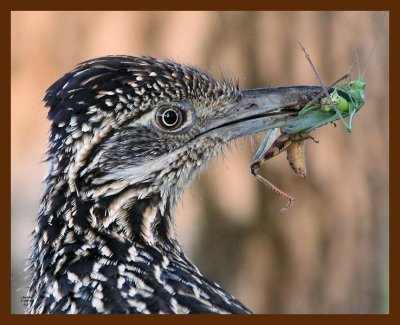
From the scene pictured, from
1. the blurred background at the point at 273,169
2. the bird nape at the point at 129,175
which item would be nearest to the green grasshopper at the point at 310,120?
the bird nape at the point at 129,175

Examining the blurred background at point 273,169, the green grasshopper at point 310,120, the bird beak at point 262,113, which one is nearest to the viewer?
the bird beak at point 262,113

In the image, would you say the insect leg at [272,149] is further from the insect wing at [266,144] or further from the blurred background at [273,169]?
the blurred background at [273,169]

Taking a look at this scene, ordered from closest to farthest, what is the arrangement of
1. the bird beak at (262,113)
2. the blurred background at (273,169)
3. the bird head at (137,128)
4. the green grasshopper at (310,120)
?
the bird head at (137,128)
the bird beak at (262,113)
the green grasshopper at (310,120)
the blurred background at (273,169)

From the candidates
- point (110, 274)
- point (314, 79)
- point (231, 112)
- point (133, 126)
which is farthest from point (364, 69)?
point (110, 274)

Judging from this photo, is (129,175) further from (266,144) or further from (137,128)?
(266,144)

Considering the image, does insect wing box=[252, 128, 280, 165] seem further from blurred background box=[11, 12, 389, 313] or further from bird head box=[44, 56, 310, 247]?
blurred background box=[11, 12, 389, 313]

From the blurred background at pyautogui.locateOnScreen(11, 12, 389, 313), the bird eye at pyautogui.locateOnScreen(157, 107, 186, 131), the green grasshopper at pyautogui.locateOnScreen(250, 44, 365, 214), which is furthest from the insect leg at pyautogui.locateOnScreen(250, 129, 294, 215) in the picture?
the blurred background at pyautogui.locateOnScreen(11, 12, 389, 313)

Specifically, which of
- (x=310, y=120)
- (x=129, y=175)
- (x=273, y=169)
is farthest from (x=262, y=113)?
(x=273, y=169)
